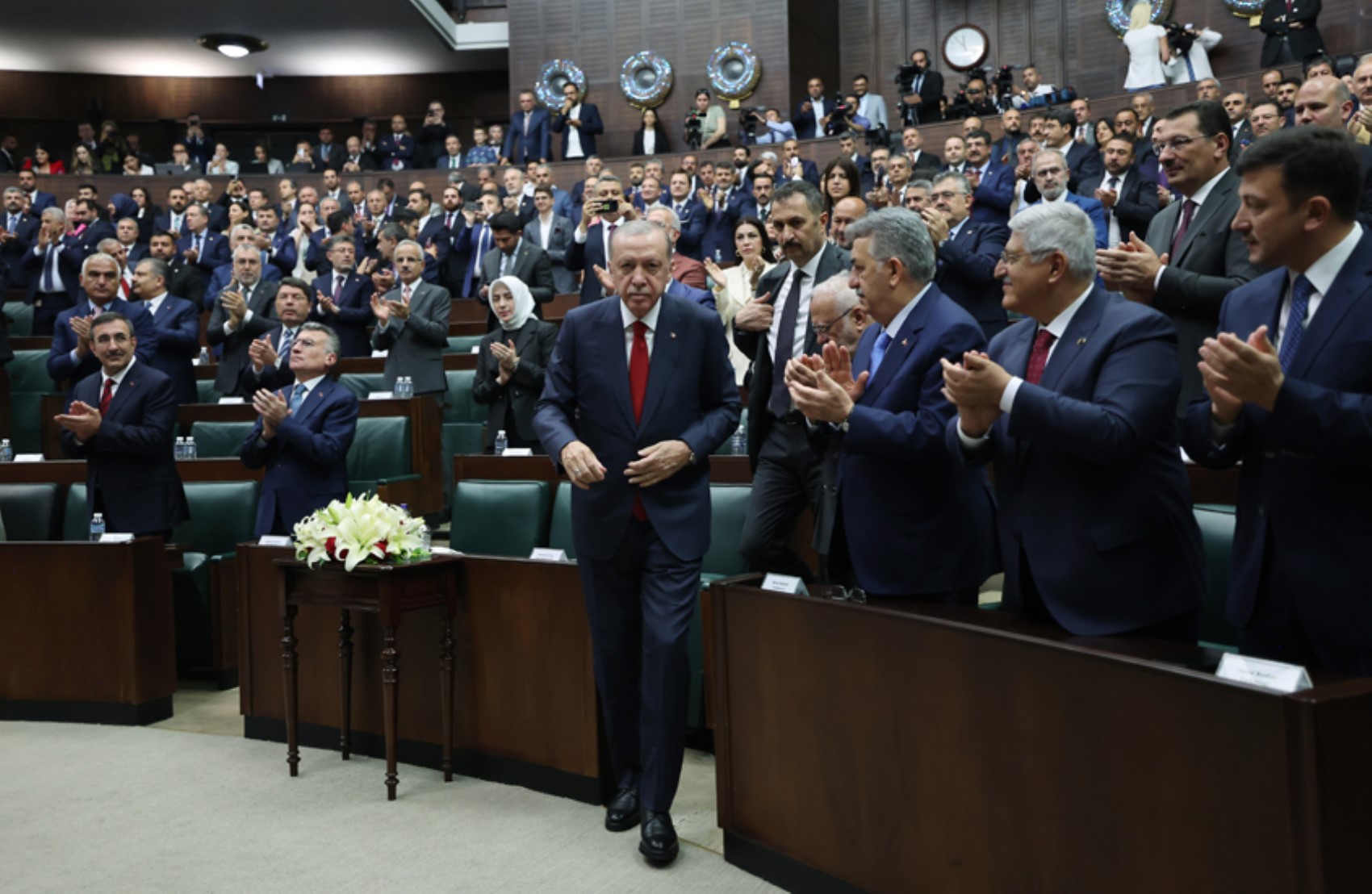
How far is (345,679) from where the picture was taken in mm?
3297

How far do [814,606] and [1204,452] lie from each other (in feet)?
2.39

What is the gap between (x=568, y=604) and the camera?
296 centimetres

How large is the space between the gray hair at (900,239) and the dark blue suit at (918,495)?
2.4 inches

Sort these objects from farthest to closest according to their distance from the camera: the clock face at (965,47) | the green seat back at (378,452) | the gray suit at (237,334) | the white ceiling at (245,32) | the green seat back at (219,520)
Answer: the white ceiling at (245,32) → the clock face at (965,47) → the gray suit at (237,334) → the green seat back at (378,452) → the green seat back at (219,520)

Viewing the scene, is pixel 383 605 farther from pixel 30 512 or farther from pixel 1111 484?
pixel 30 512

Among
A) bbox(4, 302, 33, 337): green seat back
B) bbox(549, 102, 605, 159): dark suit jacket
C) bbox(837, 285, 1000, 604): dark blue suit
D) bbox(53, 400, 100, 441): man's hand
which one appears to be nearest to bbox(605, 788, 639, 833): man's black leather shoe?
bbox(837, 285, 1000, 604): dark blue suit

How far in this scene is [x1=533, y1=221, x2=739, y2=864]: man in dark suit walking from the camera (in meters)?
2.60

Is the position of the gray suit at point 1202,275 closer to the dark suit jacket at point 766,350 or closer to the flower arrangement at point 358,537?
the dark suit jacket at point 766,350

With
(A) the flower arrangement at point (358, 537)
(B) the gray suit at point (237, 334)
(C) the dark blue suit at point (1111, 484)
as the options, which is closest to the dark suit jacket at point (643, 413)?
(A) the flower arrangement at point (358, 537)

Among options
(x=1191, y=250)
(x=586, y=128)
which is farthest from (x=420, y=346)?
(x=586, y=128)

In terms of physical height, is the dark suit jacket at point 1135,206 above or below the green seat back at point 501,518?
above

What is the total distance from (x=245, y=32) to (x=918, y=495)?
1485 cm

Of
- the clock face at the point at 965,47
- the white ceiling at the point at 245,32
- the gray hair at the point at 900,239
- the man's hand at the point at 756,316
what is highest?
the white ceiling at the point at 245,32

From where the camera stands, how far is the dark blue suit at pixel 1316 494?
161 cm
